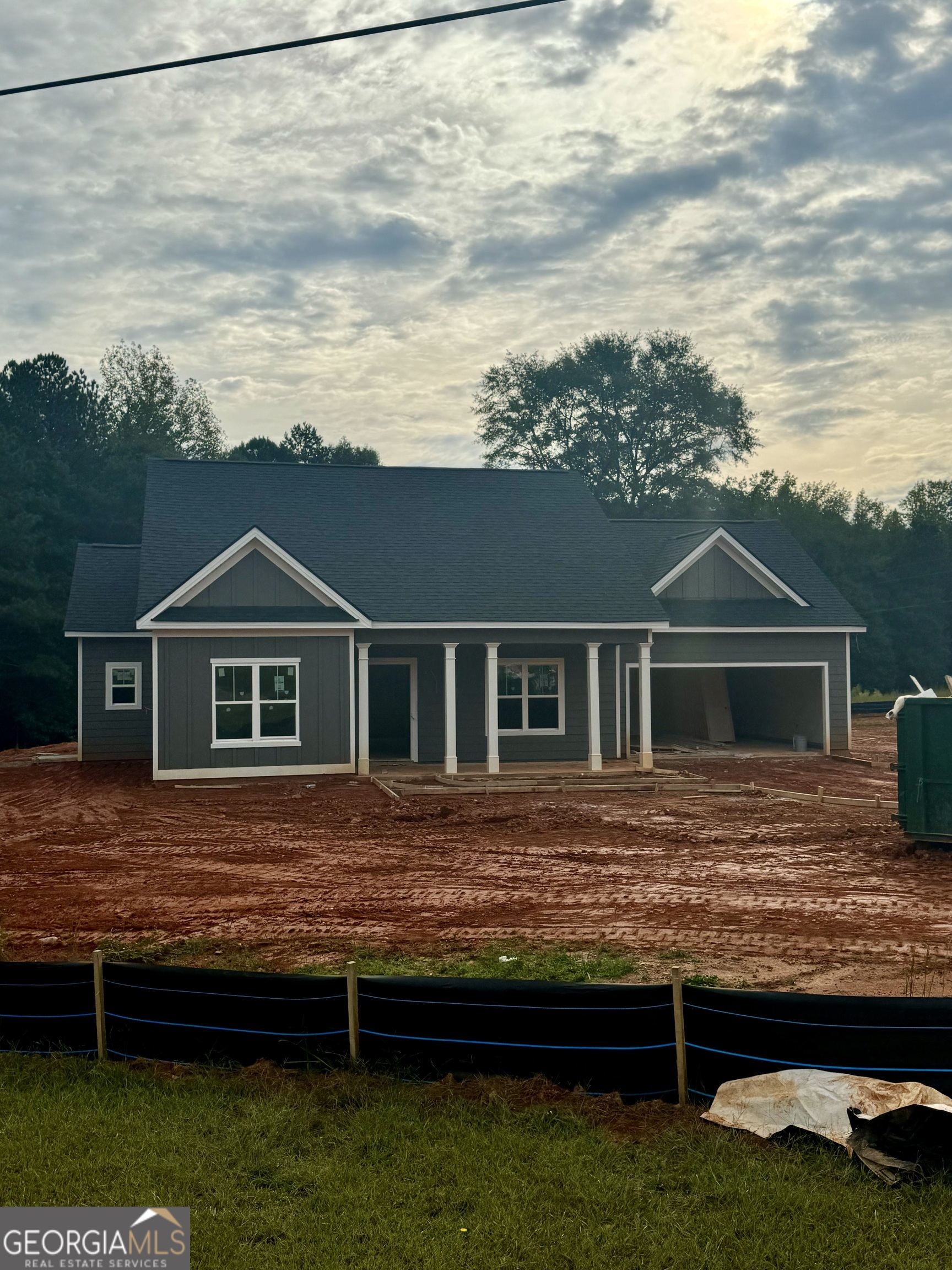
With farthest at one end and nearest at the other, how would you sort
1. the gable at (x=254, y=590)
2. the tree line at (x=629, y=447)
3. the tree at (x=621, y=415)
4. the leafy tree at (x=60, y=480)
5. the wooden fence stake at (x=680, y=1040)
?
the tree at (x=621, y=415), the tree line at (x=629, y=447), the leafy tree at (x=60, y=480), the gable at (x=254, y=590), the wooden fence stake at (x=680, y=1040)

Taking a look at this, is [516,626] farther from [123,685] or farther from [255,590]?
[123,685]

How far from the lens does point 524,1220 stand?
5074 mm

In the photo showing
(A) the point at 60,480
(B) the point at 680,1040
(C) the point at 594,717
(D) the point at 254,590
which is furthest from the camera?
(A) the point at 60,480

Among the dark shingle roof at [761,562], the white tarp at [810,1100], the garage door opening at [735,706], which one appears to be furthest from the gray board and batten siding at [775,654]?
the white tarp at [810,1100]

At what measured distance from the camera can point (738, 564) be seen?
28.4 meters

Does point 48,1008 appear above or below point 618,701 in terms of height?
below

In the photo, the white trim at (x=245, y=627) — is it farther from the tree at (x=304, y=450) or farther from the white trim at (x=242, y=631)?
the tree at (x=304, y=450)

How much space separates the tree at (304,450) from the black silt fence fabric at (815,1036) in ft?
188

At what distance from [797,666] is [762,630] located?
1.46m

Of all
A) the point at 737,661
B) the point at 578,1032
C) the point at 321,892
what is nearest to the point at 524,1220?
the point at 578,1032

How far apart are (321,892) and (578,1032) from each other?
603 centimetres

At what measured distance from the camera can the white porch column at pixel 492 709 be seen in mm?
22828

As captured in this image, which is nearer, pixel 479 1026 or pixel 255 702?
pixel 479 1026

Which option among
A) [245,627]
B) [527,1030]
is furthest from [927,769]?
[245,627]
